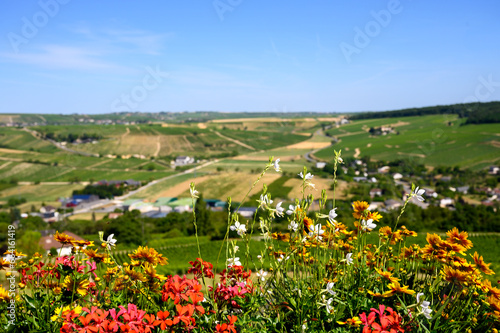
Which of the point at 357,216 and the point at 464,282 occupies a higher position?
the point at 357,216

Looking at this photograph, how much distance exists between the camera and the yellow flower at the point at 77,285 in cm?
282

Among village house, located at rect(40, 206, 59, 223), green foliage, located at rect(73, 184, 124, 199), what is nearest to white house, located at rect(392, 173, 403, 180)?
green foliage, located at rect(73, 184, 124, 199)

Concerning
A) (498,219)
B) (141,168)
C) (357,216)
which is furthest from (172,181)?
(357,216)

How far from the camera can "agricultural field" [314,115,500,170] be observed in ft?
313

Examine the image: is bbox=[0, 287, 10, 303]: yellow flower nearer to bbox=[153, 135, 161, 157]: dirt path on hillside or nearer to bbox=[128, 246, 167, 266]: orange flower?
bbox=[128, 246, 167, 266]: orange flower

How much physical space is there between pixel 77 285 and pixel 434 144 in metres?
123

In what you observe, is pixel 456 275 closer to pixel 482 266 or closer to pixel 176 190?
pixel 482 266

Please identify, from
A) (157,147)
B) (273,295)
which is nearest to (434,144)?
(157,147)

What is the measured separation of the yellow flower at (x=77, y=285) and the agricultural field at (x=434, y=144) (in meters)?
88.9

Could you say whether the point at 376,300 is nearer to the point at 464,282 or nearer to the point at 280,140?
the point at 464,282

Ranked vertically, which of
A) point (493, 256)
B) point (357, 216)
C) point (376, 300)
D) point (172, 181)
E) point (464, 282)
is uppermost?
point (357, 216)

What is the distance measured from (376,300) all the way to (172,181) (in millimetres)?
95263

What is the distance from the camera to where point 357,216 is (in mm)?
3211

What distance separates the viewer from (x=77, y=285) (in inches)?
113
